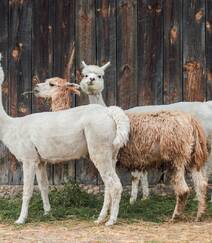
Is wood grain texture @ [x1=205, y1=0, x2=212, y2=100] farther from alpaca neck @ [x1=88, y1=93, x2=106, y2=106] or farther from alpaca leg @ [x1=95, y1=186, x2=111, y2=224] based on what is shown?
alpaca leg @ [x1=95, y1=186, x2=111, y2=224]

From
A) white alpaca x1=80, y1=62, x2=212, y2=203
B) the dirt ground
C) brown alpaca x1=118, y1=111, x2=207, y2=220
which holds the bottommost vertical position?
the dirt ground

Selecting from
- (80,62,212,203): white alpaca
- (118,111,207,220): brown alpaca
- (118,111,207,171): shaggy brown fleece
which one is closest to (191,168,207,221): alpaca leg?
(118,111,207,220): brown alpaca

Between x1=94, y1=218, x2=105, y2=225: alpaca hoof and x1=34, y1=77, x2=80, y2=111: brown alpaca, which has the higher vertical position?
x1=34, y1=77, x2=80, y2=111: brown alpaca

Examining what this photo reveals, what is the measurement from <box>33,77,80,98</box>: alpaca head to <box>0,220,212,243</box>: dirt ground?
1886 mm

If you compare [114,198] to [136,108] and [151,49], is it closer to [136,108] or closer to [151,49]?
[136,108]

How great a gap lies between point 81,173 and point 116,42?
6.63 feet

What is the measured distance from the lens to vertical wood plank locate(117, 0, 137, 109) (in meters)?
9.29

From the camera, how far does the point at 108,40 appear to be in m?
9.38

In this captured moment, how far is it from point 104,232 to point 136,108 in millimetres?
2516

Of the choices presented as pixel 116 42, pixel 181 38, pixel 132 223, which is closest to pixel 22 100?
pixel 116 42

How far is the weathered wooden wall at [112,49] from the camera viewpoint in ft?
30.0

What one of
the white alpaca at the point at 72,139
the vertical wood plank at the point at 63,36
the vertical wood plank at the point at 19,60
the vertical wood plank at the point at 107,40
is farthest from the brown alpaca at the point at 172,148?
the vertical wood plank at the point at 19,60

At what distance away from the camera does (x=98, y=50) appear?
9.43 meters

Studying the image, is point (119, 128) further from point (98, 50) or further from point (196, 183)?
point (98, 50)
